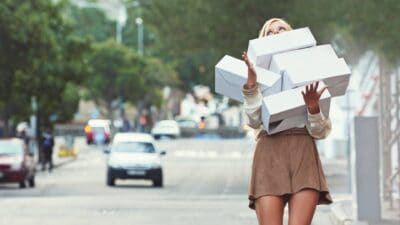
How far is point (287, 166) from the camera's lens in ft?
26.0

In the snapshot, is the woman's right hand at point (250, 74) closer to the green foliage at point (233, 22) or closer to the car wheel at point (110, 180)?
the green foliage at point (233, 22)

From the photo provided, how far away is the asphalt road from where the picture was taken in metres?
20.7

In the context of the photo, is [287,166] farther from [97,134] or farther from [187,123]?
[187,123]

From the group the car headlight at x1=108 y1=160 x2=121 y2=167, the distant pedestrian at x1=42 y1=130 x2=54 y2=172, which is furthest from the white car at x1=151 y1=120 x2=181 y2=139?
the car headlight at x1=108 y1=160 x2=121 y2=167

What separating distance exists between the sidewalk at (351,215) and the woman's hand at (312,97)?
9242 mm

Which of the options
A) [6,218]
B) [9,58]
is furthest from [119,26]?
[6,218]

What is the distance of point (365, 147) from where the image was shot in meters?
17.5

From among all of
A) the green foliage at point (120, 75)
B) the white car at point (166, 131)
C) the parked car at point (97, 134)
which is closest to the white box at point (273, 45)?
the parked car at point (97, 134)

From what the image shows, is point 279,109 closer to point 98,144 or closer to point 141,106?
point 98,144

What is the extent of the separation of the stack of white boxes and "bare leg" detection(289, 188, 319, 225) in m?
0.43

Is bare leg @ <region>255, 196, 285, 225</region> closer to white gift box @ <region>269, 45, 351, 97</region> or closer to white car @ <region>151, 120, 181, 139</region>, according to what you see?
white gift box @ <region>269, 45, 351, 97</region>

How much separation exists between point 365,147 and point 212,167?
39.9 metres

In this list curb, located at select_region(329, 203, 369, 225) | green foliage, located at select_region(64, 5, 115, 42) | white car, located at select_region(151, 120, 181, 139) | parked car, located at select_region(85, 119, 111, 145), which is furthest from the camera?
green foliage, located at select_region(64, 5, 115, 42)

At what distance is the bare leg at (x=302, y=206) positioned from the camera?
7.72m
